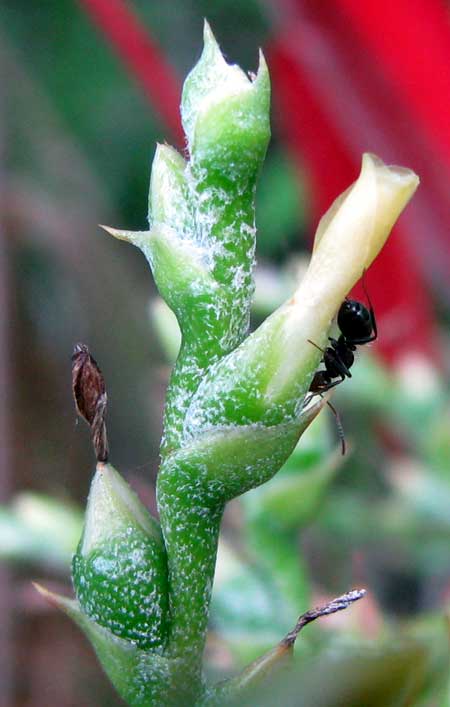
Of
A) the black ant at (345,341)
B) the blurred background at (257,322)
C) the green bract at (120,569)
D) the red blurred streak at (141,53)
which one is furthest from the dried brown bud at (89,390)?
the red blurred streak at (141,53)

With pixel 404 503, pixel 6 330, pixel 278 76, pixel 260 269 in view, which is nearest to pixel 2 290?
pixel 6 330

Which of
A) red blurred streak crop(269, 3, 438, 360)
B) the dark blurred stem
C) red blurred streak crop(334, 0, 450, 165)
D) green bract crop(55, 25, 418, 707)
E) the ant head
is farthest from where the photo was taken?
the dark blurred stem

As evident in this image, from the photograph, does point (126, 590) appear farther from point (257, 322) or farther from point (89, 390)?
point (257, 322)

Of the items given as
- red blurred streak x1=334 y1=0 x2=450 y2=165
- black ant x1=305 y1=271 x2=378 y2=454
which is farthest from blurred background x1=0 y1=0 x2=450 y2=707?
black ant x1=305 y1=271 x2=378 y2=454

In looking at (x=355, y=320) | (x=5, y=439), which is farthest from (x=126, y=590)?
(x=5, y=439)

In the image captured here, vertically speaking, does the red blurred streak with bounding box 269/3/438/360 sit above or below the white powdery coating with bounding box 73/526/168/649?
above

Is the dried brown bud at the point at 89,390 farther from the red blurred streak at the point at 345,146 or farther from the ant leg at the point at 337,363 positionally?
the red blurred streak at the point at 345,146

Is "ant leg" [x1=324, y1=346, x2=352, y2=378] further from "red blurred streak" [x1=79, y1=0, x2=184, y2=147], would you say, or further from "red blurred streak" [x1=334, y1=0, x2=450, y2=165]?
"red blurred streak" [x1=79, y1=0, x2=184, y2=147]
